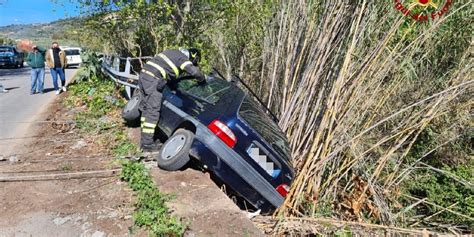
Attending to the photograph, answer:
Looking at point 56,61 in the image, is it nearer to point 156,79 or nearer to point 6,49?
point 156,79

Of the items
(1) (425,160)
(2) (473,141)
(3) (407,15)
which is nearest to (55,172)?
(3) (407,15)

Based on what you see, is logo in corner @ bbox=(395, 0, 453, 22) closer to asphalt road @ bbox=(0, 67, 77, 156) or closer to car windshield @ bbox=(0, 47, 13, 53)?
asphalt road @ bbox=(0, 67, 77, 156)

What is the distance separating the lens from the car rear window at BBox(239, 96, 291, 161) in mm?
4543

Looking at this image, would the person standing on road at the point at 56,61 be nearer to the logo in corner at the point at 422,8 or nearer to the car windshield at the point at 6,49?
the logo in corner at the point at 422,8

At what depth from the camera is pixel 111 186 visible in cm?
444

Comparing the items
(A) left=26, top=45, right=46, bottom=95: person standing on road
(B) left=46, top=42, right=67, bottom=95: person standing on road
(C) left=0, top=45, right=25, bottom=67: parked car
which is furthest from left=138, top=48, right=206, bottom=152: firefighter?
(C) left=0, top=45, right=25, bottom=67: parked car

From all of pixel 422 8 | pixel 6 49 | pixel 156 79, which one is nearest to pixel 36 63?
pixel 156 79

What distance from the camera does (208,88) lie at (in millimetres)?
5645

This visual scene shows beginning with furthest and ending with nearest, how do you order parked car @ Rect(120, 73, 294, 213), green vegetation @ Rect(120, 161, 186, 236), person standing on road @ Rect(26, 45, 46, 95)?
person standing on road @ Rect(26, 45, 46, 95) → parked car @ Rect(120, 73, 294, 213) → green vegetation @ Rect(120, 161, 186, 236)

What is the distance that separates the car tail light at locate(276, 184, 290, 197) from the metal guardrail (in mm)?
4582

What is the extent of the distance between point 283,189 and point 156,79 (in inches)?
96.1

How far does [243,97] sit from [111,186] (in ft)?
6.49

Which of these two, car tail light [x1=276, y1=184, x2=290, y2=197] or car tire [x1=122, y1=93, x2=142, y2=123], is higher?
car tire [x1=122, y1=93, x2=142, y2=123]

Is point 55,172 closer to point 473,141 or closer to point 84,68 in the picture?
point 473,141
